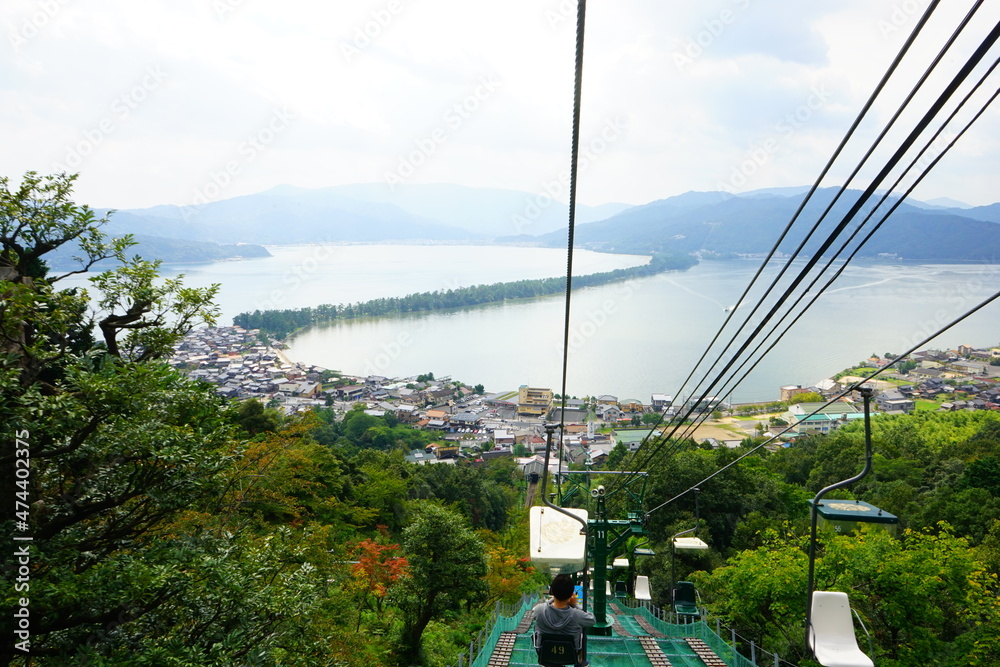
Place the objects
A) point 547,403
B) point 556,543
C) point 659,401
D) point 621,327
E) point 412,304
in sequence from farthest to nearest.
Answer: point 412,304
point 621,327
point 547,403
point 659,401
point 556,543

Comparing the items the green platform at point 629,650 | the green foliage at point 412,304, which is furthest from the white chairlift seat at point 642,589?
the green foliage at point 412,304

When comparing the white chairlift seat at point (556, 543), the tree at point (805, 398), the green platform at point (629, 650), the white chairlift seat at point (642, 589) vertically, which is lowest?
the tree at point (805, 398)

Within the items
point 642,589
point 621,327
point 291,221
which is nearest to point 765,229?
point 621,327

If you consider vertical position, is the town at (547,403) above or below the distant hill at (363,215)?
below

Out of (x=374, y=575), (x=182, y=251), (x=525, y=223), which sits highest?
(x=525, y=223)

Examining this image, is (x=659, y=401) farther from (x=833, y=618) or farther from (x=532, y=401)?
(x=833, y=618)

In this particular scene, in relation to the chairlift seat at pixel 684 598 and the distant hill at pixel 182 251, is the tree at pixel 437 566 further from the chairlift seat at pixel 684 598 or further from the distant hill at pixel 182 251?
the distant hill at pixel 182 251

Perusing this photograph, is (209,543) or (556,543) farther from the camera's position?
(556,543)

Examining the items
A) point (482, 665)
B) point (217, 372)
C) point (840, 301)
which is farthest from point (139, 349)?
point (840, 301)
